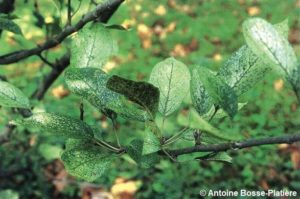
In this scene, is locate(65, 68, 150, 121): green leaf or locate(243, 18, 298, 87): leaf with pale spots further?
locate(65, 68, 150, 121): green leaf

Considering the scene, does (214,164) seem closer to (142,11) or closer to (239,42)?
(239,42)

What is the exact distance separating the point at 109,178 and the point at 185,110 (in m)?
0.90

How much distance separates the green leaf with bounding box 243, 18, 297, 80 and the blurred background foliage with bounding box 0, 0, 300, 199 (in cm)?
57

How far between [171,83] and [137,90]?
0.51 ft

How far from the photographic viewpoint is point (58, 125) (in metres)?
0.64

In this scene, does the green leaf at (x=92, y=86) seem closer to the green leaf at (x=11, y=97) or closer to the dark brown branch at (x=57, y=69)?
the green leaf at (x=11, y=97)

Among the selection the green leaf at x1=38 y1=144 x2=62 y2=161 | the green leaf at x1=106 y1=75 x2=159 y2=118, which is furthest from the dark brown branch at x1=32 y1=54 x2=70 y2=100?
the green leaf at x1=106 y1=75 x2=159 y2=118

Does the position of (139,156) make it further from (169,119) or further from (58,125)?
(169,119)

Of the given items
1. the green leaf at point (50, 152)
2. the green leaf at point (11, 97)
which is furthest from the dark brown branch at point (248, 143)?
the green leaf at point (50, 152)

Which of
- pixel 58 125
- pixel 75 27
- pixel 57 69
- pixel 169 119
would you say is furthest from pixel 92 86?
pixel 169 119

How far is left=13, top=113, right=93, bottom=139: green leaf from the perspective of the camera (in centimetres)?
63

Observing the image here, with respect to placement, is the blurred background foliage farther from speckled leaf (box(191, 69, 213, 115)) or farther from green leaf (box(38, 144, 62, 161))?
speckled leaf (box(191, 69, 213, 115))

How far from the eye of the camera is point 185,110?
317 cm

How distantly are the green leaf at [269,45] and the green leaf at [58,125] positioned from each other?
26 cm
